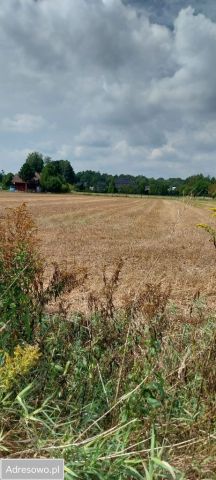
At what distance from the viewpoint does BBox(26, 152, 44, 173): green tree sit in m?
109

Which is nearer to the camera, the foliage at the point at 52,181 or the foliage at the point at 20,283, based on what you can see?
the foliage at the point at 20,283

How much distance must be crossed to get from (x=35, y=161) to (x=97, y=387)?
114840mm

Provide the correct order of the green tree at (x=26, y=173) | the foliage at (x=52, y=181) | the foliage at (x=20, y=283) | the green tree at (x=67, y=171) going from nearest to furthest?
1. the foliage at (x=20, y=283)
2. the foliage at (x=52, y=181)
3. the green tree at (x=26, y=173)
4. the green tree at (x=67, y=171)

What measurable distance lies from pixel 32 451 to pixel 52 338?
1.06 meters

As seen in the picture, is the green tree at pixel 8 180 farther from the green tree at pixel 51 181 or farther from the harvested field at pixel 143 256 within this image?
the harvested field at pixel 143 256

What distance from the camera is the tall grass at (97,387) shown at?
1956 millimetres

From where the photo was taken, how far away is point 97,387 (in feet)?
8.37

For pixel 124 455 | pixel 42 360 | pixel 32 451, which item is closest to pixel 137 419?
pixel 124 455

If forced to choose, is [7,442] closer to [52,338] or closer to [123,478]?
[123,478]

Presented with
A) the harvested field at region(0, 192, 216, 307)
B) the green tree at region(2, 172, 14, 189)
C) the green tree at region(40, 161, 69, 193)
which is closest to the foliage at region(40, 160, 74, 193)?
the green tree at region(40, 161, 69, 193)

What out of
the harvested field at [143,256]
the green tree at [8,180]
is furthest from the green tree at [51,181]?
the harvested field at [143,256]

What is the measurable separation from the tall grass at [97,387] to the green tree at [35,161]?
108 m

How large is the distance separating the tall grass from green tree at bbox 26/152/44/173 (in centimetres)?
10767

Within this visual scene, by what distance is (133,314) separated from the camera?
296cm
